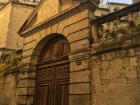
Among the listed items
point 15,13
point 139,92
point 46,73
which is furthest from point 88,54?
point 15,13

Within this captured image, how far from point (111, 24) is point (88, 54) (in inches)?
44.7

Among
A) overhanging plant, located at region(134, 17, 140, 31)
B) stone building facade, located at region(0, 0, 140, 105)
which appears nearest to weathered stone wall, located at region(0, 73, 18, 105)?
stone building facade, located at region(0, 0, 140, 105)

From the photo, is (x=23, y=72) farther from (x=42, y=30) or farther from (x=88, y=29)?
(x=88, y=29)

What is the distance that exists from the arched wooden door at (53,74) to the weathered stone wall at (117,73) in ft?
5.41

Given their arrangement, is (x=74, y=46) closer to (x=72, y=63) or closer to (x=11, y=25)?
(x=72, y=63)

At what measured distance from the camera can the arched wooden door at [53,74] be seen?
838 centimetres

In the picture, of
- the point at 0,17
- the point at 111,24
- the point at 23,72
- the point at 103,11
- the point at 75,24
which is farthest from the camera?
the point at 103,11

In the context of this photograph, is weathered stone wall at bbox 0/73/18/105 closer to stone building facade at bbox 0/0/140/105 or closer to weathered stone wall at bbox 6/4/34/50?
stone building facade at bbox 0/0/140/105

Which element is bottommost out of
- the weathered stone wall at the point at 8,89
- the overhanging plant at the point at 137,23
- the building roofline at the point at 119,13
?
the weathered stone wall at the point at 8,89

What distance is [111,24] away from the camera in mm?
7086

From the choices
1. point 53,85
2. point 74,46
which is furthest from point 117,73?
point 53,85

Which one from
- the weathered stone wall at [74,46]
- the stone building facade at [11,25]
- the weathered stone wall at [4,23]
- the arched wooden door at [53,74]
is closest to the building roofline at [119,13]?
the weathered stone wall at [74,46]

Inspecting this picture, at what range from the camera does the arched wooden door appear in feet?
27.5

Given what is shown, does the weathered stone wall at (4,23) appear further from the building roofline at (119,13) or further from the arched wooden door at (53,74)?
the building roofline at (119,13)
